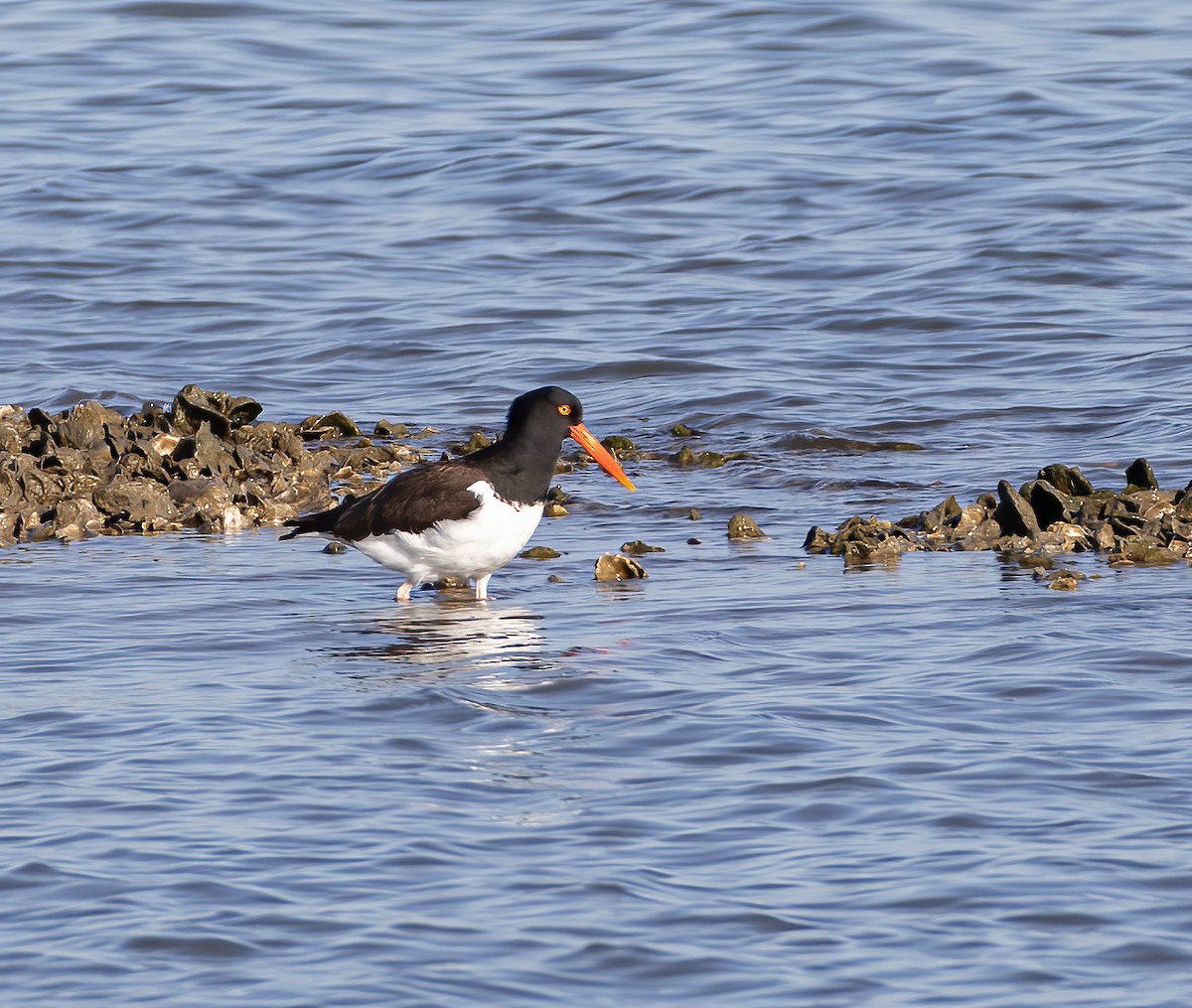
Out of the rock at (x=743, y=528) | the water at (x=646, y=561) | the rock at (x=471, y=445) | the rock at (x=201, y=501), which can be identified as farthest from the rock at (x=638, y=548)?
the rock at (x=471, y=445)

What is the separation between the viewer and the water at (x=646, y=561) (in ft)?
17.3

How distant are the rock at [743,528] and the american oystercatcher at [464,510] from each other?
122 cm

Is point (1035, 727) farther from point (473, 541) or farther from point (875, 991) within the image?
point (473, 541)

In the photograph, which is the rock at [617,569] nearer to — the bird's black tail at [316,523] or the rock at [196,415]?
the bird's black tail at [316,523]

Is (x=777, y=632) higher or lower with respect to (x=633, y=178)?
lower

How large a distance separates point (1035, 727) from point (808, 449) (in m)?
6.17

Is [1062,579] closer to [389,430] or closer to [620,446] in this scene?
[620,446]

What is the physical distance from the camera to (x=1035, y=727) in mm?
6797

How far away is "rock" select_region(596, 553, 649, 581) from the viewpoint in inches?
373

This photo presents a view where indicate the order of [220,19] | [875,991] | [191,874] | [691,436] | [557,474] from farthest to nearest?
[220,19]
[691,436]
[557,474]
[191,874]
[875,991]

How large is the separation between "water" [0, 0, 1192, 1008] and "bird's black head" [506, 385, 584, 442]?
2.50 feet

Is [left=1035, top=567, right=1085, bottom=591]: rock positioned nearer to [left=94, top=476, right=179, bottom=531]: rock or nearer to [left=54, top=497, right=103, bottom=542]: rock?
[left=94, top=476, right=179, bottom=531]: rock

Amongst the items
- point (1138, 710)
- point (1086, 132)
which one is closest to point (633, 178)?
point (1086, 132)

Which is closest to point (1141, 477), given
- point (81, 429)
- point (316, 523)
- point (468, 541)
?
point (468, 541)
